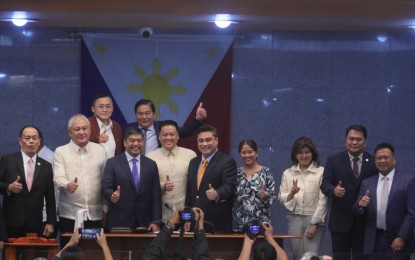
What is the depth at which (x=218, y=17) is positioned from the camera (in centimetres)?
1023

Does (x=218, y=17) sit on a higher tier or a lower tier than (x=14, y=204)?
higher

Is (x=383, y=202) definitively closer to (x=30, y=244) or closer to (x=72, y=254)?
(x=30, y=244)

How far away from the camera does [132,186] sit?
9.14 meters

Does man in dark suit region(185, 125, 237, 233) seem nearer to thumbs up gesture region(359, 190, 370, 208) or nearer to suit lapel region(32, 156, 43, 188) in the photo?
thumbs up gesture region(359, 190, 370, 208)

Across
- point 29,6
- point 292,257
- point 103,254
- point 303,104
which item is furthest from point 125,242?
point 303,104

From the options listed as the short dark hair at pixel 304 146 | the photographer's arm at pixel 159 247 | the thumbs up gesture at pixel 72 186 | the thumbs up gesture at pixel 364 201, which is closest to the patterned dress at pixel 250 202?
the short dark hair at pixel 304 146

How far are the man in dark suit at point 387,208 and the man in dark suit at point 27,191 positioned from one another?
8.57ft

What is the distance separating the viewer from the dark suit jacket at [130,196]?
908 centimetres

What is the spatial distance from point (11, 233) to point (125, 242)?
1.17 meters

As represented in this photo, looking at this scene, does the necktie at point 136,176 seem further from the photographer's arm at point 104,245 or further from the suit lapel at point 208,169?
the photographer's arm at point 104,245

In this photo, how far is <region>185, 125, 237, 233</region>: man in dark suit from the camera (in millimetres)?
9141

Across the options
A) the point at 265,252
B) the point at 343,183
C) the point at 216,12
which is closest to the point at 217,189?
the point at 343,183

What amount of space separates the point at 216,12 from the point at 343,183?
2.02 metres

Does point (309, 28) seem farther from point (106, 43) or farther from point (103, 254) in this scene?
point (103, 254)
